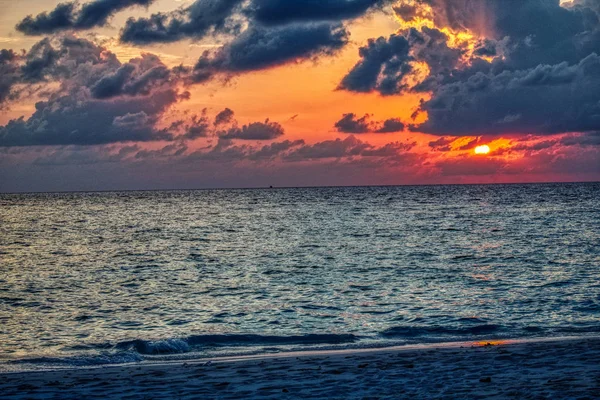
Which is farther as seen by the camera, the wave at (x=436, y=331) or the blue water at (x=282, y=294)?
the wave at (x=436, y=331)

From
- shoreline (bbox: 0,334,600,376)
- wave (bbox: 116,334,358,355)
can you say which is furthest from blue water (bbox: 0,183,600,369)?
shoreline (bbox: 0,334,600,376)

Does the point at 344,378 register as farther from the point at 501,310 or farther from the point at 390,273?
the point at 390,273

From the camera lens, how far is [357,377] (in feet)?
50.4

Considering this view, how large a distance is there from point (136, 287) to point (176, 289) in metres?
2.77

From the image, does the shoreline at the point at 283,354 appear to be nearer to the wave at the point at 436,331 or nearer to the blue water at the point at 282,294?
the blue water at the point at 282,294

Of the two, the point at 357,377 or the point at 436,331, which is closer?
the point at 357,377

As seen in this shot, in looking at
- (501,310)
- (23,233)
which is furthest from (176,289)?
(23,233)

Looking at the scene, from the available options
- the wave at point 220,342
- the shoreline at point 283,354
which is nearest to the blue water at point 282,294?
the wave at point 220,342

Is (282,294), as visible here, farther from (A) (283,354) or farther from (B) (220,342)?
(A) (283,354)

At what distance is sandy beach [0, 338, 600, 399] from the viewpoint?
547 inches

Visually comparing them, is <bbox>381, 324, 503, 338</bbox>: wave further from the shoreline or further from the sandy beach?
the sandy beach

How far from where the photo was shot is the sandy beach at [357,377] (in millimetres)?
13891

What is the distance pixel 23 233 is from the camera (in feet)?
271

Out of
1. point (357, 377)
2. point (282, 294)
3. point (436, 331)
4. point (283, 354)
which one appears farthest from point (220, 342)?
point (282, 294)
